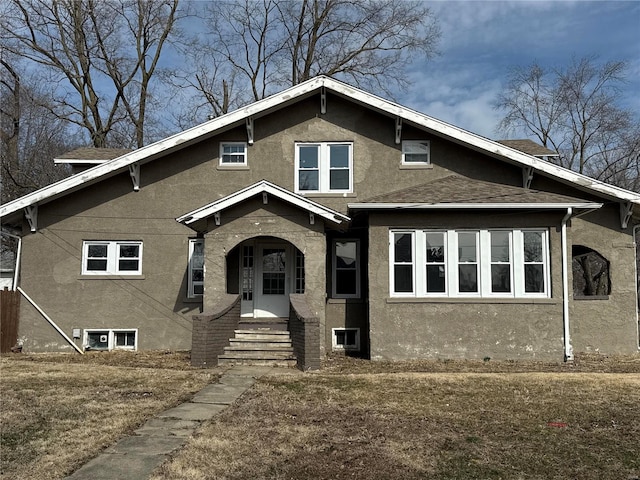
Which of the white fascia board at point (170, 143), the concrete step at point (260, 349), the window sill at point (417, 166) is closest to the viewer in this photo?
the concrete step at point (260, 349)

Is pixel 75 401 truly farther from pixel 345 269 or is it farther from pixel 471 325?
pixel 471 325

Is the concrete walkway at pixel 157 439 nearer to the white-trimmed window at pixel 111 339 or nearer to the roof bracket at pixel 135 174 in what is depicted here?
the white-trimmed window at pixel 111 339

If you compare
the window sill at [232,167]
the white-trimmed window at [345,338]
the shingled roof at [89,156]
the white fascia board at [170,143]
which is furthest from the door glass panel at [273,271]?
the shingled roof at [89,156]

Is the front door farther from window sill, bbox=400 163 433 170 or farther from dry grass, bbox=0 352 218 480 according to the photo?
window sill, bbox=400 163 433 170

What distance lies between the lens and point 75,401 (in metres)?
8.00

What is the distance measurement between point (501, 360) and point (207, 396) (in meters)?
6.91

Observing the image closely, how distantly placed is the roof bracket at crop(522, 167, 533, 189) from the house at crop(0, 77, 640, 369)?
0.15 ft

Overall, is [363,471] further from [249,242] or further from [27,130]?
[27,130]

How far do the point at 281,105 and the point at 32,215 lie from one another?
6980 millimetres

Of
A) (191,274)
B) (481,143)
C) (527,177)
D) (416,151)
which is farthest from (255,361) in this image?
(527,177)

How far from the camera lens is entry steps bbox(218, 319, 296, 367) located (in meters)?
11.7

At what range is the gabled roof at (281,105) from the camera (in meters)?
13.7

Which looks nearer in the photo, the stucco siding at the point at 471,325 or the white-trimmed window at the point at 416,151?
the stucco siding at the point at 471,325

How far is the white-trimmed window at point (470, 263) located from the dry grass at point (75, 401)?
509 cm
